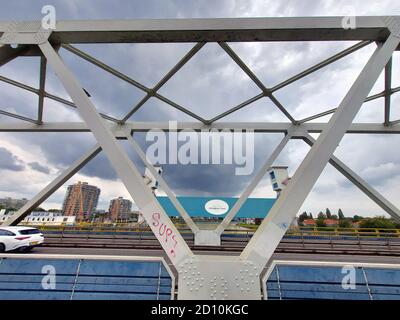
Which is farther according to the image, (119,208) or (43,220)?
(119,208)

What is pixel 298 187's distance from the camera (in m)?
3.48

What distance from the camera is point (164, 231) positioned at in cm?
343

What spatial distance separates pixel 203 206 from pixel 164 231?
15859 millimetres

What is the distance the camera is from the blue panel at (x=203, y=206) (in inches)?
736

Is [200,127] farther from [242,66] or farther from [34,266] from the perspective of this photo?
[34,266]

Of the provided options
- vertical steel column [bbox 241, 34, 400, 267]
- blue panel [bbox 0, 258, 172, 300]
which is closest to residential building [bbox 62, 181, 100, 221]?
blue panel [bbox 0, 258, 172, 300]

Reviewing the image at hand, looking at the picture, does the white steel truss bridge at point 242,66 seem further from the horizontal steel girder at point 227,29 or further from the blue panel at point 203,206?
the blue panel at point 203,206

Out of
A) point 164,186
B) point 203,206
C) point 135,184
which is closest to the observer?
point 135,184

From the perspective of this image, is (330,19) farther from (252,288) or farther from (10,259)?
(10,259)

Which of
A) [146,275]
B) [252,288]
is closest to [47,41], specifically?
[146,275]

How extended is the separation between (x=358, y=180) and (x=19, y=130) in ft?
58.7

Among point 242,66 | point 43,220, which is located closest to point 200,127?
point 242,66

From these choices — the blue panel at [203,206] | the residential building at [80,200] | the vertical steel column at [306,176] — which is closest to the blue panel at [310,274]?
the vertical steel column at [306,176]

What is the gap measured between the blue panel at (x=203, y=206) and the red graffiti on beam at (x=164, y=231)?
1508 centimetres
